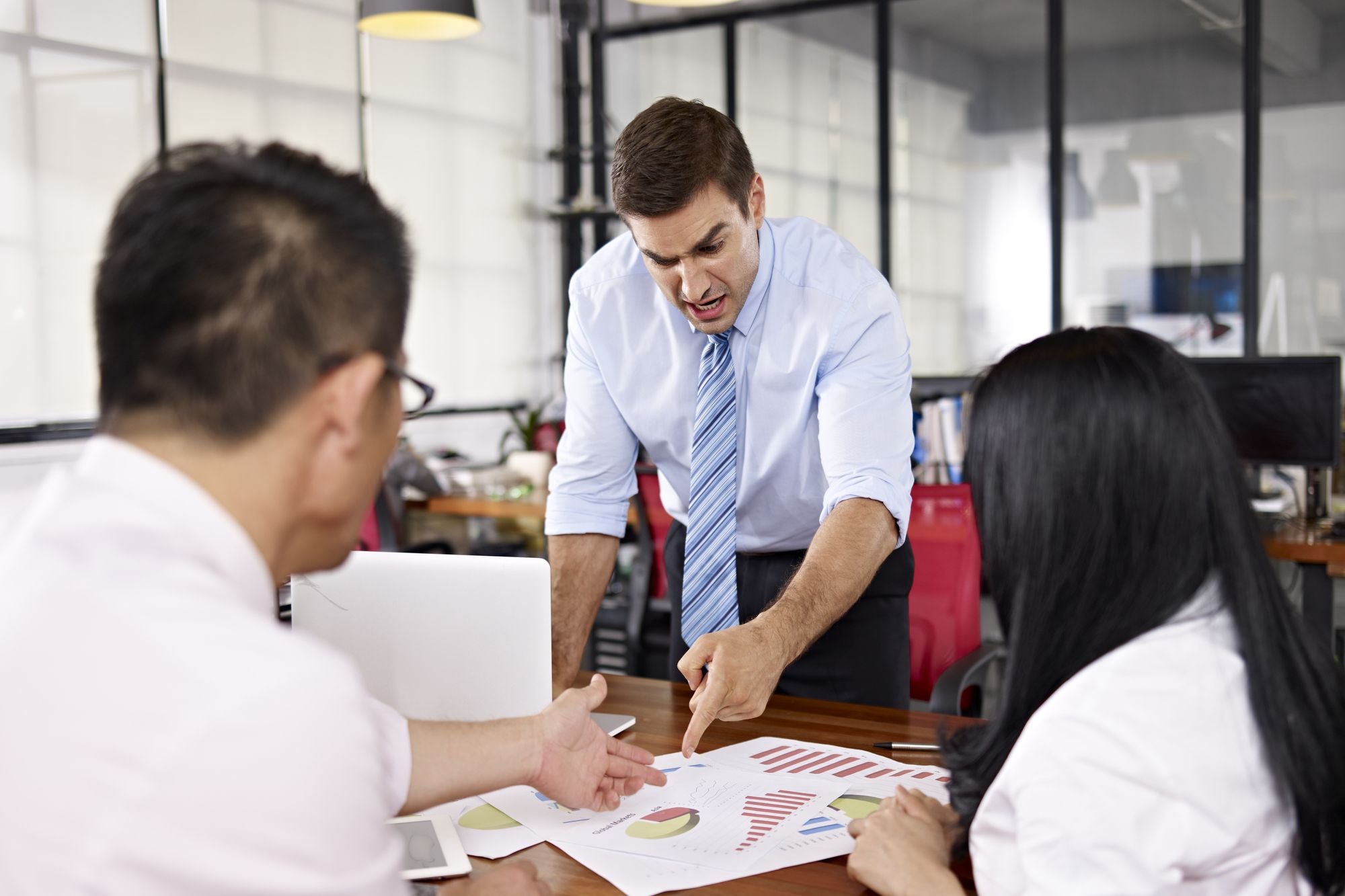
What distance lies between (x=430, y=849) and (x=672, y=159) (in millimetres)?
1109

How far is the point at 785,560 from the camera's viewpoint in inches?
86.0

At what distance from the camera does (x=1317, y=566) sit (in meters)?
3.54

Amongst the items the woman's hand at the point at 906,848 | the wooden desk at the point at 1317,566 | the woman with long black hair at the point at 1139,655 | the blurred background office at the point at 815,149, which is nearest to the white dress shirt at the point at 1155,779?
the woman with long black hair at the point at 1139,655

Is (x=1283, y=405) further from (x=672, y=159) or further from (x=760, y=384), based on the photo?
(x=672, y=159)

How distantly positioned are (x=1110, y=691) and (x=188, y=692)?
71 centimetres

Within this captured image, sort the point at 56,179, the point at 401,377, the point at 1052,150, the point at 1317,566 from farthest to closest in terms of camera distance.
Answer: the point at 1052,150
the point at 56,179
the point at 1317,566
the point at 401,377

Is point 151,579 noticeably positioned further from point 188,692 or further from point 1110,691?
point 1110,691

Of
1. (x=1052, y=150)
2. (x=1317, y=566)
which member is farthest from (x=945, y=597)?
(x=1052, y=150)

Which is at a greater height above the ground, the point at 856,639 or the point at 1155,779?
the point at 1155,779

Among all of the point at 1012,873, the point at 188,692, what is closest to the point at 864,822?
the point at 1012,873

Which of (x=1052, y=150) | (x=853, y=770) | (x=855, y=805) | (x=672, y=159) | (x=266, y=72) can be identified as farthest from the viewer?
(x=1052, y=150)

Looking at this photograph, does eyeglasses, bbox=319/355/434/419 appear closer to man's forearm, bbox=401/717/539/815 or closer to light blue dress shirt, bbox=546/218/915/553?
man's forearm, bbox=401/717/539/815

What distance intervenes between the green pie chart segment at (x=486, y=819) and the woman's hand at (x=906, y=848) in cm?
41

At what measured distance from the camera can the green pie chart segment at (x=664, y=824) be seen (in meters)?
1.35
